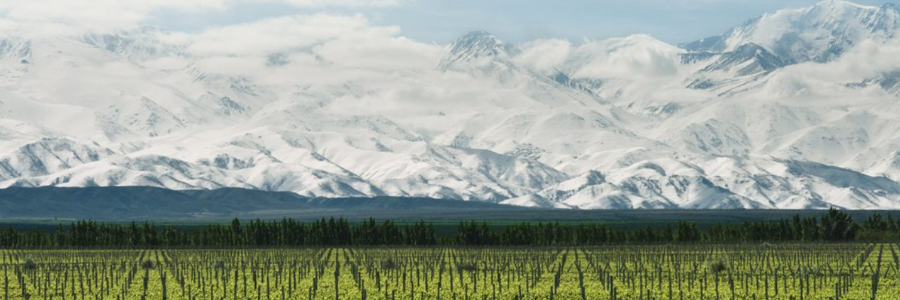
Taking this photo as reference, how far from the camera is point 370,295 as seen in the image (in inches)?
3969

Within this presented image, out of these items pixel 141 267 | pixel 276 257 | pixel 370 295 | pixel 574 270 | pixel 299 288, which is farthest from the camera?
pixel 276 257

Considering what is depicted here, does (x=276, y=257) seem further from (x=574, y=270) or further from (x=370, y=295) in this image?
(x=370, y=295)

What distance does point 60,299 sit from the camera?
10106cm

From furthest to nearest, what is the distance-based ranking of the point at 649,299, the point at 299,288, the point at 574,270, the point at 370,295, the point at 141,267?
the point at 141,267 → the point at 574,270 → the point at 299,288 → the point at 370,295 → the point at 649,299

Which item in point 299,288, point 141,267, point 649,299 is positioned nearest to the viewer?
point 649,299

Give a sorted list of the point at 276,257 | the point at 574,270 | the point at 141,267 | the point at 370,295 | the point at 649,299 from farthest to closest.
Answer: the point at 276,257
the point at 141,267
the point at 574,270
the point at 370,295
the point at 649,299

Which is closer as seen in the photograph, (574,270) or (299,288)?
(299,288)

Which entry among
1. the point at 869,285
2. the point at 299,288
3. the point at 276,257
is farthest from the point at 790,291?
the point at 276,257

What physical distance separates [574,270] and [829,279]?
3039 cm

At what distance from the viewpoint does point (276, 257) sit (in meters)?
183

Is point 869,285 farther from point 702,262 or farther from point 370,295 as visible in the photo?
point 702,262

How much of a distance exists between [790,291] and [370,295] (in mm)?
31678

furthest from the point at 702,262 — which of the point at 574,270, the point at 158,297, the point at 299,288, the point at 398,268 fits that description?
the point at 158,297

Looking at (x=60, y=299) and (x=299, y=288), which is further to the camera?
(x=299, y=288)
